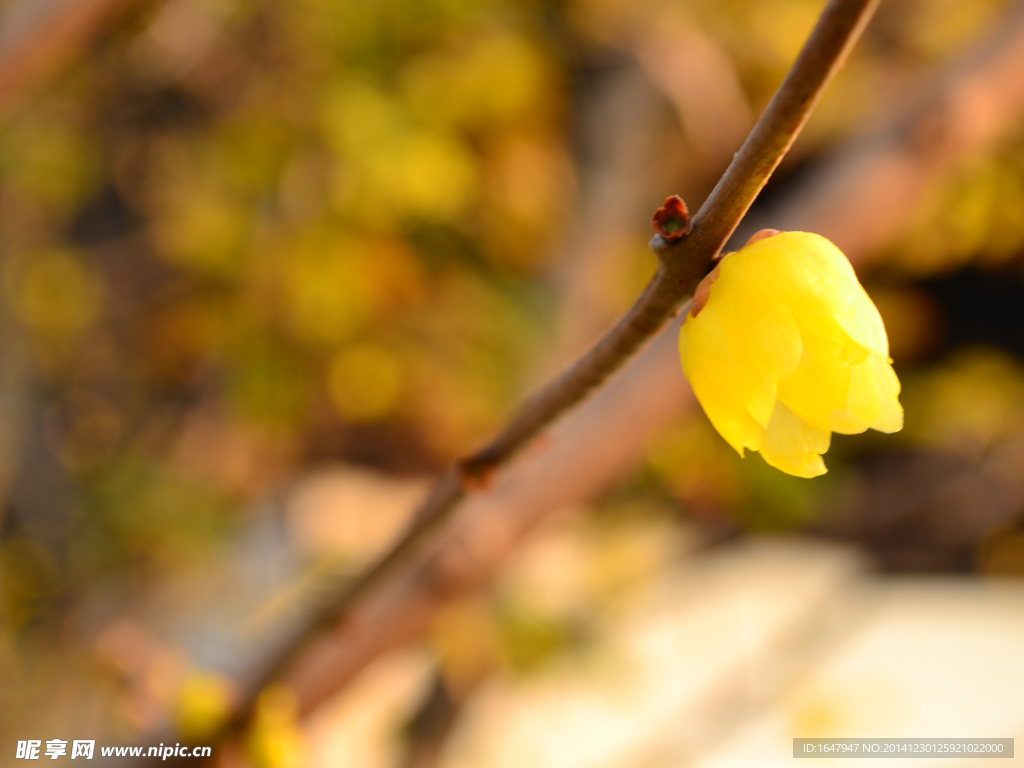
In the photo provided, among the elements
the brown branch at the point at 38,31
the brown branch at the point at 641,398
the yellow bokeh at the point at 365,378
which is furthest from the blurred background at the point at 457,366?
the brown branch at the point at 38,31

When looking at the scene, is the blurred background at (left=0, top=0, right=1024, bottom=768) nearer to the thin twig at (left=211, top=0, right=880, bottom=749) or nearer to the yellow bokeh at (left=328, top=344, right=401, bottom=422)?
the yellow bokeh at (left=328, top=344, right=401, bottom=422)

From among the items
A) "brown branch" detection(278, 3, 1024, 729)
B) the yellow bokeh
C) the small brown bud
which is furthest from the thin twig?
the yellow bokeh

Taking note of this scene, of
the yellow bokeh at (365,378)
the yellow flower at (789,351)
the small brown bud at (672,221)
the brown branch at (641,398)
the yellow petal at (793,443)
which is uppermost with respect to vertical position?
the yellow bokeh at (365,378)

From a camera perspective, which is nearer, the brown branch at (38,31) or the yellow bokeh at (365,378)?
the brown branch at (38,31)

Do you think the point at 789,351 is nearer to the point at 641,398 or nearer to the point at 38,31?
the point at 641,398

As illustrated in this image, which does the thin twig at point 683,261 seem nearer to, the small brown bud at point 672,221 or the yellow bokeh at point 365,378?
the small brown bud at point 672,221

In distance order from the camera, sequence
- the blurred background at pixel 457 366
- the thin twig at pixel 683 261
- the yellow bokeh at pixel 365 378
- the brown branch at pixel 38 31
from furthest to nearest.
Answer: the yellow bokeh at pixel 365 378 < the blurred background at pixel 457 366 < the brown branch at pixel 38 31 < the thin twig at pixel 683 261

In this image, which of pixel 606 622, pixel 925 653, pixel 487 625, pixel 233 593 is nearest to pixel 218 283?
pixel 233 593

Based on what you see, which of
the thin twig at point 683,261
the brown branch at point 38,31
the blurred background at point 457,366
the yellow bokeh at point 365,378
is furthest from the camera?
the yellow bokeh at point 365,378
